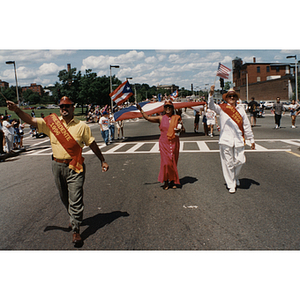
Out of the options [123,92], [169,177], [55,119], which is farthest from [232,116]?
[123,92]

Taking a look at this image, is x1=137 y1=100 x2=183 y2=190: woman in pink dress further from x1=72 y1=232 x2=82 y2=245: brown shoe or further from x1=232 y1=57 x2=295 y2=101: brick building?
x1=232 y1=57 x2=295 y2=101: brick building

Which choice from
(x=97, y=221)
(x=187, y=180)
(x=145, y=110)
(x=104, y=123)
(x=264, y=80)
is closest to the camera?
(x=97, y=221)

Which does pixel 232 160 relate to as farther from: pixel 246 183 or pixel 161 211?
pixel 161 211

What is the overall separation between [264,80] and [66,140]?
10299cm

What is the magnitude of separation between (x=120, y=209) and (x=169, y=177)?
1697 millimetres

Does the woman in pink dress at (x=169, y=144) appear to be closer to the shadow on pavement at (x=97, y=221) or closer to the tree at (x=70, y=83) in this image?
the shadow on pavement at (x=97, y=221)

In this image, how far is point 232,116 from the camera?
6754 millimetres

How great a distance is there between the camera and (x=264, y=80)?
98.6m

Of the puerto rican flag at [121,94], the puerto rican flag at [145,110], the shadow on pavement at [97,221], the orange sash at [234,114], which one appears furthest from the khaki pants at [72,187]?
the puerto rican flag at [145,110]

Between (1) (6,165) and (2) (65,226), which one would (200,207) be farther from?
(1) (6,165)

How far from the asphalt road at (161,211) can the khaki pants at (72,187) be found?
35cm

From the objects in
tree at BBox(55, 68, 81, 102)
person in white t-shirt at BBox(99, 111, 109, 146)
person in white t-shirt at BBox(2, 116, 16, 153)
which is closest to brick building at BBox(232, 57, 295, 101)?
tree at BBox(55, 68, 81, 102)

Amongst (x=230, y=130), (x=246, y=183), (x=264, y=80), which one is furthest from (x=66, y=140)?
(x=264, y=80)

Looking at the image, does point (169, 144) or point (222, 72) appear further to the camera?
point (222, 72)
